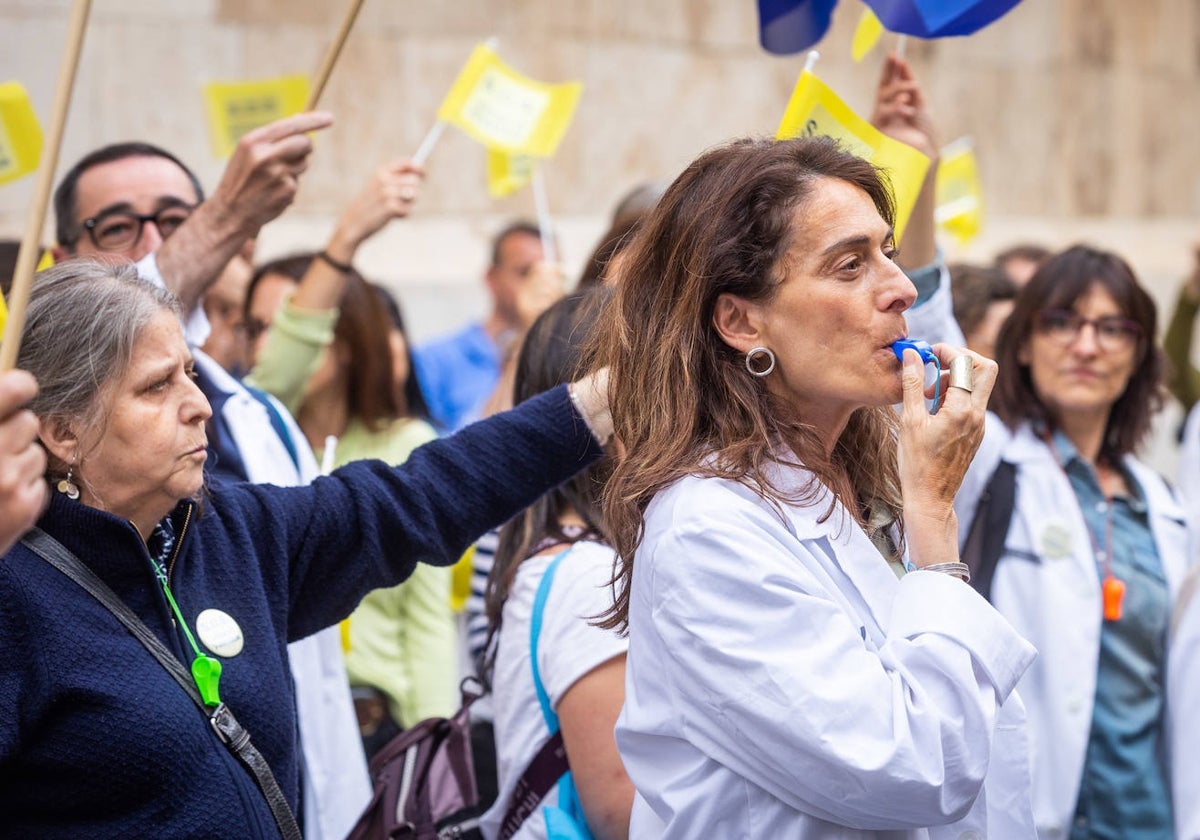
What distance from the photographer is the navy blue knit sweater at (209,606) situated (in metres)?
2.04

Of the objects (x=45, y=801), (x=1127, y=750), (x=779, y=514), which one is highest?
(x=779, y=514)

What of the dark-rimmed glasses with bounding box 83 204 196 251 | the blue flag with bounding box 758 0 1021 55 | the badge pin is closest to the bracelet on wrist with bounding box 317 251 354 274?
the dark-rimmed glasses with bounding box 83 204 196 251

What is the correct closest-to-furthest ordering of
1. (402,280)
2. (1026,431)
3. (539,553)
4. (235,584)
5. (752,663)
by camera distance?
1. (752,663)
2. (235,584)
3. (539,553)
4. (1026,431)
5. (402,280)

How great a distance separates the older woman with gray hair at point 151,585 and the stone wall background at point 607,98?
365 centimetres

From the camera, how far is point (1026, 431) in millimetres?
3895

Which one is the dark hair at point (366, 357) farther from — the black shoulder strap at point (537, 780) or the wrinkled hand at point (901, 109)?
the black shoulder strap at point (537, 780)

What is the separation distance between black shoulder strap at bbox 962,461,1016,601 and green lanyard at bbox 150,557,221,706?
1.94m

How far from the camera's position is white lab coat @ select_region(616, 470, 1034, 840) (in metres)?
1.81

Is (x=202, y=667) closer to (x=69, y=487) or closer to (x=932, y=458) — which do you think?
(x=69, y=487)

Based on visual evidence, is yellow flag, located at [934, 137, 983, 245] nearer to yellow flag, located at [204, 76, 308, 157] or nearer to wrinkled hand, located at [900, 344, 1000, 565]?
yellow flag, located at [204, 76, 308, 157]

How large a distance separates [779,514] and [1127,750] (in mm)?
1911

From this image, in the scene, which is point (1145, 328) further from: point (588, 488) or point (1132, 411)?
point (588, 488)

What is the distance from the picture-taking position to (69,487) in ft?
7.16

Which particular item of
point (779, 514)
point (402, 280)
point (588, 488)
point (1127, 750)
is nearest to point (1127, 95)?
point (402, 280)
